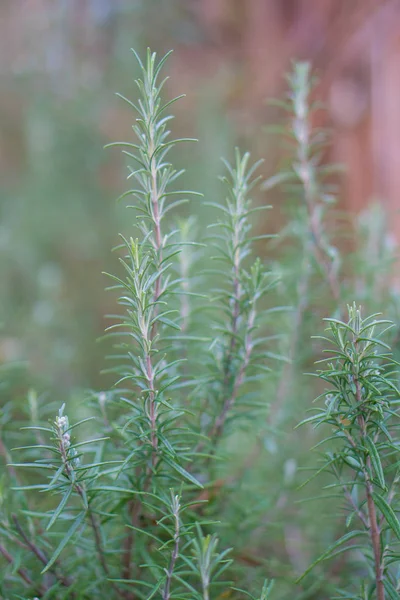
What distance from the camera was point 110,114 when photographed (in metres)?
1.46

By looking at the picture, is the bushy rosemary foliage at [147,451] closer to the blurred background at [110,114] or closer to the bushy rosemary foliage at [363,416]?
the bushy rosemary foliage at [363,416]

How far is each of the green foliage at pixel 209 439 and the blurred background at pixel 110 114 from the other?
0.48m

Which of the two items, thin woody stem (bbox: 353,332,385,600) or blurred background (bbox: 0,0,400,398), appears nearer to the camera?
thin woody stem (bbox: 353,332,385,600)

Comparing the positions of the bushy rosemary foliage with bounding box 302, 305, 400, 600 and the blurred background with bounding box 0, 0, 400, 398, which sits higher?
the blurred background with bounding box 0, 0, 400, 398

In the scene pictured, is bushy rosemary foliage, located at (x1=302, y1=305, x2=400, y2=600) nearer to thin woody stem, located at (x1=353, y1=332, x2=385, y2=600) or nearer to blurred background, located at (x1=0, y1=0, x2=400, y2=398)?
thin woody stem, located at (x1=353, y1=332, x2=385, y2=600)

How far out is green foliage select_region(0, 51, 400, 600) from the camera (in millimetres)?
296

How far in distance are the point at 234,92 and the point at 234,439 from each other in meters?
1.04

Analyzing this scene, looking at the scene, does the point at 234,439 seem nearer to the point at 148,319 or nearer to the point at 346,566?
the point at 346,566

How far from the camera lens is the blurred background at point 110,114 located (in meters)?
1.05

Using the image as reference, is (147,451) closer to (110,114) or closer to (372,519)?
(372,519)

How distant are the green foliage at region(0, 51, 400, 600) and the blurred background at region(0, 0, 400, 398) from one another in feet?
1.58

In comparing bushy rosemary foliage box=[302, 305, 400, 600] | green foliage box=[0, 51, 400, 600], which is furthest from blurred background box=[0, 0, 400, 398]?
bushy rosemary foliage box=[302, 305, 400, 600]

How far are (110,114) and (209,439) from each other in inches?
51.9

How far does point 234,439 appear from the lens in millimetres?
785
